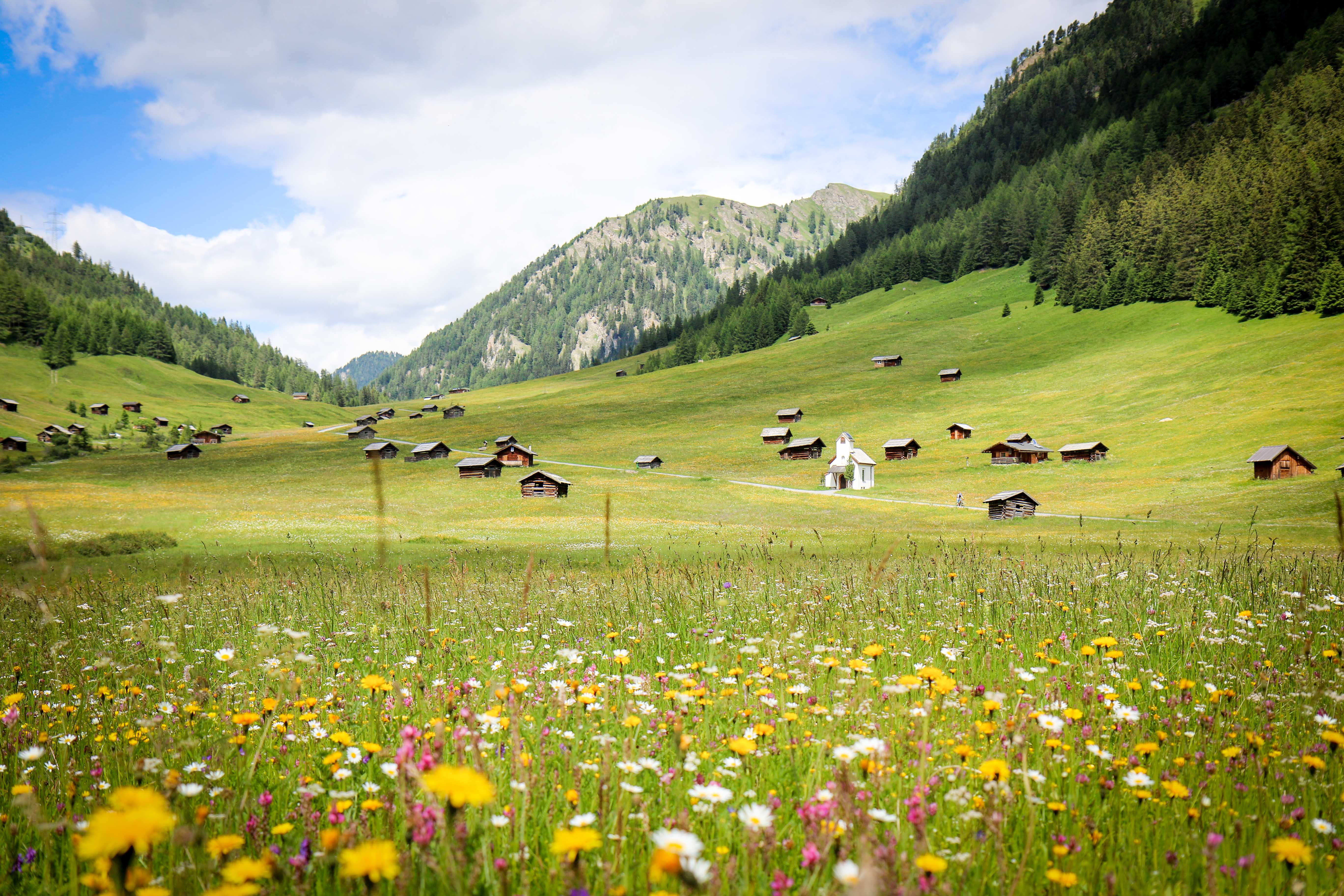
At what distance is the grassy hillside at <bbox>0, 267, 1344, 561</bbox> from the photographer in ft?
150

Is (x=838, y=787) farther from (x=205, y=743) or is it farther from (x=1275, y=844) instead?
(x=205, y=743)

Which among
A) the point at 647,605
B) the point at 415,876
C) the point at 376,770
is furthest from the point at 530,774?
the point at 647,605

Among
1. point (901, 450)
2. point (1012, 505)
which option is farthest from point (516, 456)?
point (1012, 505)

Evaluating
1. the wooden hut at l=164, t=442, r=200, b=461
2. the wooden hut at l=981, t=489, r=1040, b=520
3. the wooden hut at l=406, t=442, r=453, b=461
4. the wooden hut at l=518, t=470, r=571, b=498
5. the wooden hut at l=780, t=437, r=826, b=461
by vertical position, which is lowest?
the wooden hut at l=981, t=489, r=1040, b=520

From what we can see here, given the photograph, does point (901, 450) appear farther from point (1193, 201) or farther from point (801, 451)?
point (1193, 201)

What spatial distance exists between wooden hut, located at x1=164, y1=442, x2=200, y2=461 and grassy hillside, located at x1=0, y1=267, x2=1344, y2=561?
2.31m

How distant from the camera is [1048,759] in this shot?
A: 3.78 m

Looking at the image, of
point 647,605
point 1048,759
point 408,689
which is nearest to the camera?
point 1048,759

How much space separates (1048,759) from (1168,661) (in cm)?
337

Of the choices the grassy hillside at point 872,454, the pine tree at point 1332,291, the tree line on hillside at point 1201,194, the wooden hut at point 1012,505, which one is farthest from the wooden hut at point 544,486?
the tree line on hillside at point 1201,194

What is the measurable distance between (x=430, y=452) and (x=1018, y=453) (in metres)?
78.9

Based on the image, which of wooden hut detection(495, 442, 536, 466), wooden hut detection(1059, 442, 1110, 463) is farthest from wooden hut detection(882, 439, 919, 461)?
wooden hut detection(495, 442, 536, 466)

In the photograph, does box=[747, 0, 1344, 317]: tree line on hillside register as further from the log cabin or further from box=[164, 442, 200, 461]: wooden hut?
box=[164, 442, 200, 461]: wooden hut

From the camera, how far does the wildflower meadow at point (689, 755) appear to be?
2453 mm
